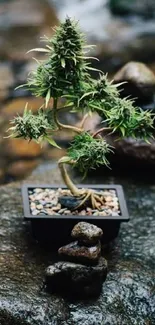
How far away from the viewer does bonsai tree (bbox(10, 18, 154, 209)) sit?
3.57 m

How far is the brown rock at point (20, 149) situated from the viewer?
585 centimetres

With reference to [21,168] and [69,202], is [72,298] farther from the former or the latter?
[21,168]

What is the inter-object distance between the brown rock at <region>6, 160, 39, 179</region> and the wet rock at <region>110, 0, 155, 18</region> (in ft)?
17.7

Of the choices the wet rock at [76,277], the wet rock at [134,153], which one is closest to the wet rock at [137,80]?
the wet rock at [134,153]

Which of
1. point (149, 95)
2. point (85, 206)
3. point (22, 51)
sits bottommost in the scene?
point (85, 206)

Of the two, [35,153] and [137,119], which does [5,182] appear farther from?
[137,119]

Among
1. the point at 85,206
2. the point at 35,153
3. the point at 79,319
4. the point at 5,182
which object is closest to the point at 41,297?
the point at 79,319

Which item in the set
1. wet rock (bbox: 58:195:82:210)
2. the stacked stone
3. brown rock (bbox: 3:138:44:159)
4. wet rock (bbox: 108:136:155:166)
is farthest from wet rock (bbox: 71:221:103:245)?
brown rock (bbox: 3:138:44:159)

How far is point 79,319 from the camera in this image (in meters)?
3.48

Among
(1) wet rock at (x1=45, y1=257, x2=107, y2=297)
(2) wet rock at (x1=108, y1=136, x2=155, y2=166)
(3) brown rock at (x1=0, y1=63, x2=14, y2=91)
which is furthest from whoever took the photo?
(3) brown rock at (x1=0, y1=63, x2=14, y2=91)

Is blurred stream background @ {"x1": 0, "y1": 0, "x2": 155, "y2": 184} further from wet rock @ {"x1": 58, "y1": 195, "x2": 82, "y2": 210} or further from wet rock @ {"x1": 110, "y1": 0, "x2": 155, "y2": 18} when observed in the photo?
wet rock @ {"x1": 58, "y1": 195, "x2": 82, "y2": 210}

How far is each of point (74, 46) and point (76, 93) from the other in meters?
0.28

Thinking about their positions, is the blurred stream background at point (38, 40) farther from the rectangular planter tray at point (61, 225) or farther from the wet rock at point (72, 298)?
the rectangular planter tray at point (61, 225)

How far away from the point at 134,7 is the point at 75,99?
716 centimetres
